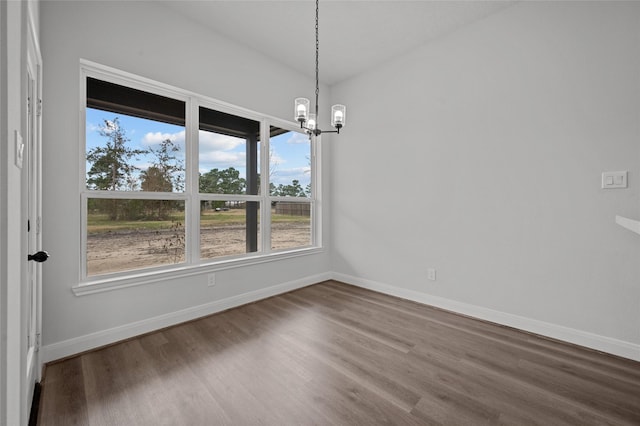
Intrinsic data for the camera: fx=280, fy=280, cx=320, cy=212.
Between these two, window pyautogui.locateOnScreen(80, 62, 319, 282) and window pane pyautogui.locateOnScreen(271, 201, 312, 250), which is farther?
window pane pyautogui.locateOnScreen(271, 201, 312, 250)

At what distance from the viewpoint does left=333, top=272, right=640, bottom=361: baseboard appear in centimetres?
215

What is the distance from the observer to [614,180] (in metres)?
2.15

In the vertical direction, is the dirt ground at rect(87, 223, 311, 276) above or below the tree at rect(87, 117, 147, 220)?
below

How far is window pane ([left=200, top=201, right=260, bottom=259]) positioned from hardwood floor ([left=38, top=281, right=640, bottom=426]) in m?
0.81

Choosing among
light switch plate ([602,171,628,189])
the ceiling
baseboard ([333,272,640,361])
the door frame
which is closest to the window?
the door frame

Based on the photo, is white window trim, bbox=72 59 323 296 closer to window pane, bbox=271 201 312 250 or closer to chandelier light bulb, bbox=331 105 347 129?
window pane, bbox=271 201 312 250

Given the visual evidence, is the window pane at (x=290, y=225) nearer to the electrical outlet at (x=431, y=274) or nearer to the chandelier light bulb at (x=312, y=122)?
the chandelier light bulb at (x=312, y=122)

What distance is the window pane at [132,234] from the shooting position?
7.70 feet

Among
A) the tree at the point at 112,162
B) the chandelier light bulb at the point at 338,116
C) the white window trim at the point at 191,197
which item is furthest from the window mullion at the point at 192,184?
the chandelier light bulb at the point at 338,116

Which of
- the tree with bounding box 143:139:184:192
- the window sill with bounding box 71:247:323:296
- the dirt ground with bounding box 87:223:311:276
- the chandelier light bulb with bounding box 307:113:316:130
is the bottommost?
the window sill with bounding box 71:247:323:296

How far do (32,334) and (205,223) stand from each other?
5.03 ft

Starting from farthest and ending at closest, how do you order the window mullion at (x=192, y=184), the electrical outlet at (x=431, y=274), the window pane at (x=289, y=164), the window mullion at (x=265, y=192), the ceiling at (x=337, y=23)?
the window pane at (x=289, y=164)
the window mullion at (x=265, y=192)
the electrical outlet at (x=431, y=274)
the window mullion at (x=192, y=184)
the ceiling at (x=337, y=23)

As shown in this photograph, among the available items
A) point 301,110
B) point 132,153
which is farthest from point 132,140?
point 301,110

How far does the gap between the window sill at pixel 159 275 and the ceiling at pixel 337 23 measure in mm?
2486
